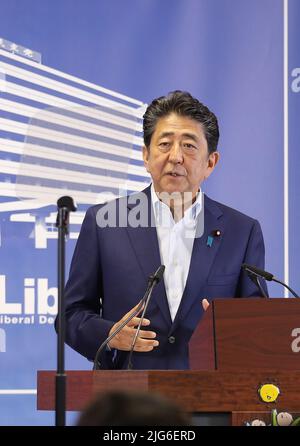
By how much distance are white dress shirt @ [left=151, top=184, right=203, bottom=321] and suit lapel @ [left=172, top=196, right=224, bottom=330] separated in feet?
0.18

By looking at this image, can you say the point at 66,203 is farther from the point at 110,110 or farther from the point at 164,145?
the point at 110,110

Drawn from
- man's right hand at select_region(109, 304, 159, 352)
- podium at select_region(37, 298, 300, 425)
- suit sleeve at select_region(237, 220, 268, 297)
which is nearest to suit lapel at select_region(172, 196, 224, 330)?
suit sleeve at select_region(237, 220, 268, 297)

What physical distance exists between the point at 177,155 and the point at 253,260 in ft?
1.66

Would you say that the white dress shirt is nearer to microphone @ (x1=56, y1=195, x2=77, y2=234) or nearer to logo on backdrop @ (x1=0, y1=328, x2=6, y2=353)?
logo on backdrop @ (x1=0, y1=328, x2=6, y2=353)

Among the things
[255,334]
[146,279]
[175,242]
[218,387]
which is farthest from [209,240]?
[218,387]

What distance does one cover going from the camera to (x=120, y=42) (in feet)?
14.0

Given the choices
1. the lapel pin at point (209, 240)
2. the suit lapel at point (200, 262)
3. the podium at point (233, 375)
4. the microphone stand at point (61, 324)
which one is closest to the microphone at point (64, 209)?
the microphone stand at point (61, 324)

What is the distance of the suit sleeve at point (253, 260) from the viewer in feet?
10.6

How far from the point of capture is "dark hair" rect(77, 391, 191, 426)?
96 cm

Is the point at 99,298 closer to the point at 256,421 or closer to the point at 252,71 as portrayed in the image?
the point at 256,421

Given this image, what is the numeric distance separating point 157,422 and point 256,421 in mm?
1445

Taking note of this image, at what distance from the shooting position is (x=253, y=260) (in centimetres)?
335

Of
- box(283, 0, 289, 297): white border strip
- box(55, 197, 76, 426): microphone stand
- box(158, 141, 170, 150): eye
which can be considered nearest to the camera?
box(55, 197, 76, 426): microphone stand
